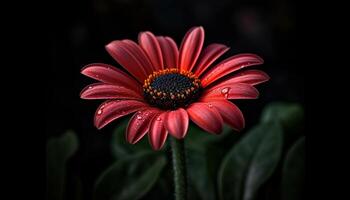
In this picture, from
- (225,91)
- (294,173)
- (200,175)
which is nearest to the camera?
(225,91)

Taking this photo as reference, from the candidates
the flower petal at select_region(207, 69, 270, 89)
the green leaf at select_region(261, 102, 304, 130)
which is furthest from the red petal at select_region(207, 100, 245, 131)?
the green leaf at select_region(261, 102, 304, 130)

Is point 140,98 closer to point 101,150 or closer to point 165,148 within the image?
point 165,148

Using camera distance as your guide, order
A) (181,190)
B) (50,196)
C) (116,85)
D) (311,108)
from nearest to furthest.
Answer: (116,85) < (181,190) < (311,108) < (50,196)

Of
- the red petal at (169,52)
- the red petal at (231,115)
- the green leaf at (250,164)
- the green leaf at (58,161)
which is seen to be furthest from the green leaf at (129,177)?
the red petal at (231,115)

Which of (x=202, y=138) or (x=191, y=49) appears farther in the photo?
(x=202, y=138)

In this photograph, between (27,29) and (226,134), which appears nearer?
(27,29)

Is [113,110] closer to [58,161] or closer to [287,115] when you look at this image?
[58,161]

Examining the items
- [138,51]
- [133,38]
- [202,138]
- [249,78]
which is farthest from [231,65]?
[133,38]

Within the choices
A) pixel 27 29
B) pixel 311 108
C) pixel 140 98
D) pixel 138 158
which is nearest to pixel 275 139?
pixel 311 108

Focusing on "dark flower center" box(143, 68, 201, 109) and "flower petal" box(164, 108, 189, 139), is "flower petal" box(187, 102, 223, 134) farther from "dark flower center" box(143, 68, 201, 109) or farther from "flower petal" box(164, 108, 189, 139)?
"dark flower center" box(143, 68, 201, 109)
